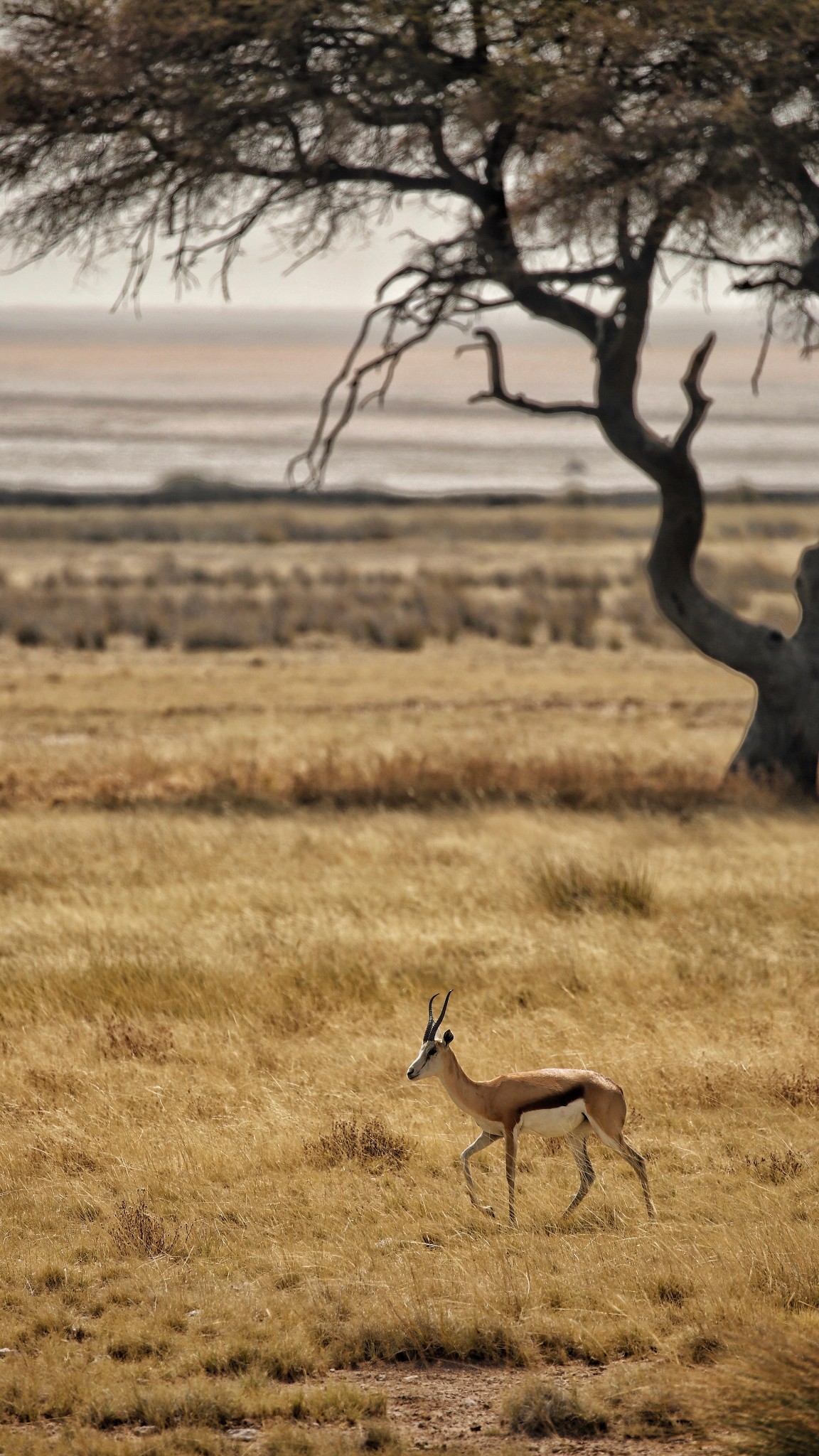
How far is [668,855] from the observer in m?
11.1

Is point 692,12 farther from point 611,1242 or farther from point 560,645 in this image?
point 560,645

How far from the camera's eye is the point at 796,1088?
6477 mm

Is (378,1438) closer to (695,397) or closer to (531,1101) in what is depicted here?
(531,1101)

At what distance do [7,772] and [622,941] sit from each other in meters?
7.96

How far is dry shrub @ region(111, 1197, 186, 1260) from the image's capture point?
17.1 feet

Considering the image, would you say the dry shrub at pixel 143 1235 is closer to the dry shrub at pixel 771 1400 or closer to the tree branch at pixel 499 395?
the dry shrub at pixel 771 1400

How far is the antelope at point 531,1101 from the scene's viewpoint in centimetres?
486

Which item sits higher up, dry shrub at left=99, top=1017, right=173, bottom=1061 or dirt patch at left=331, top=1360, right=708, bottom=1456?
dirt patch at left=331, top=1360, right=708, bottom=1456

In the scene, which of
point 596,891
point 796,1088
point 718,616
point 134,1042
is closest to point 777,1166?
point 796,1088

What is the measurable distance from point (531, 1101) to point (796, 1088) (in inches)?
82.0

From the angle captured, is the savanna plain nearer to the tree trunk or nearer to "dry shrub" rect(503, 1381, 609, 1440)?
"dry shrub" rect(503, 1381, 609, 1440)

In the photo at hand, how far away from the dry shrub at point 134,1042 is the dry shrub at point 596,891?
3227 mm

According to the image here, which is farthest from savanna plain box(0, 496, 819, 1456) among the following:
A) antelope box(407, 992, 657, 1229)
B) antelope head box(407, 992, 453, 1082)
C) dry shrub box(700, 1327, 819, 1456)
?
antelope head box(407, 992, 453, 1082)

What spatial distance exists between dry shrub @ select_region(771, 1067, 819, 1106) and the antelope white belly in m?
1.90
